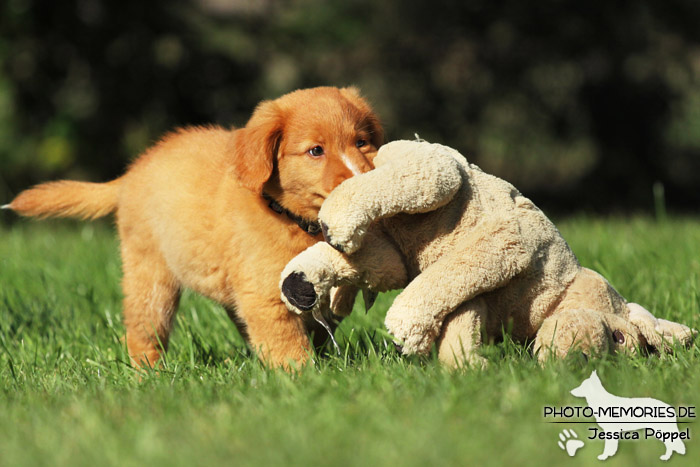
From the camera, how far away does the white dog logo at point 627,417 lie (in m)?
1.97

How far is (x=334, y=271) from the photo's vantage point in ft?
8.21

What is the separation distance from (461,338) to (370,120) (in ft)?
3.23

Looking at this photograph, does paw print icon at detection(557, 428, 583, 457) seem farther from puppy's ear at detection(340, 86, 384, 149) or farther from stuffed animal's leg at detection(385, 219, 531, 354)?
puppy's ear at detection(340, 86, 384, 149)

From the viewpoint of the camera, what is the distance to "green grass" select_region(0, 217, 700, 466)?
1878 mm

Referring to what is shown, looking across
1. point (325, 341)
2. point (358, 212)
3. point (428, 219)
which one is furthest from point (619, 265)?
point (358, 212)

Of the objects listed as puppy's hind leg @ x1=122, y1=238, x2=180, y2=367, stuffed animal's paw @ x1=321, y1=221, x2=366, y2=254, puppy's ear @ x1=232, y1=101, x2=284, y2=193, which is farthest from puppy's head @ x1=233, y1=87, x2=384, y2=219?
puppy's hind leg @ x1=122, y1=238, x2=180, y2=367

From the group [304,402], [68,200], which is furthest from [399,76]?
[304,402]

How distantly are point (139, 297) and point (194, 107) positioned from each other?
20.1ft

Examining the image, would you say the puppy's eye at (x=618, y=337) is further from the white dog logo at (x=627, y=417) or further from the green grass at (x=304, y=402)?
the white dog logo at (x=627, y=417)

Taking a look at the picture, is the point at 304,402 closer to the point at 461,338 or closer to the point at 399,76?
the point at 461,338

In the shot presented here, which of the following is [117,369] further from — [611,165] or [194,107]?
[611,165]

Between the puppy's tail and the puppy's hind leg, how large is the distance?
0.28 metres

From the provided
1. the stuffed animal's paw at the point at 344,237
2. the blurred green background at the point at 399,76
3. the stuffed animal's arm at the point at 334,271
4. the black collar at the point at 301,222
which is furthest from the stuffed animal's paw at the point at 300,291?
the blurred green background at the point at 399,76

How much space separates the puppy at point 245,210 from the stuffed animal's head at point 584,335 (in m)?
0.81
